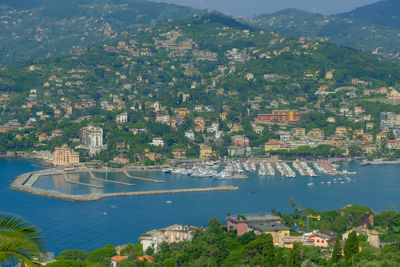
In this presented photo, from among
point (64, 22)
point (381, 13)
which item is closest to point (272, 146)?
point (64, 22)

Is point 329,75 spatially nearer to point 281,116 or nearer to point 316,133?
point 281,116

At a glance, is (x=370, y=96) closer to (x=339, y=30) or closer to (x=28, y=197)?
(x=28, y=197)

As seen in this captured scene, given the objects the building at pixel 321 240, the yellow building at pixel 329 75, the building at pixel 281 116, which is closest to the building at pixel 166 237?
the building at pixel 321 240

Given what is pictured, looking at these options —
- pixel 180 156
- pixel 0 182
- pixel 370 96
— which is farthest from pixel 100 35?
pixel 0 182

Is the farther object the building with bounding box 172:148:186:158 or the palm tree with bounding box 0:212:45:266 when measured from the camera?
the building with bounding box 172:148:186:158

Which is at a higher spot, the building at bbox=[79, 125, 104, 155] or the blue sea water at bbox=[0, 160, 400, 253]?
the building at bbox=[79, 125, 104, 155]

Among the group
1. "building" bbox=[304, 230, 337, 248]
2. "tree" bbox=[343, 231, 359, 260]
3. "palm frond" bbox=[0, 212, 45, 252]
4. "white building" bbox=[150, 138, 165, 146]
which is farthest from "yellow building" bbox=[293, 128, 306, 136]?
"palm frond" bbox=[0, 212, 45, 252]

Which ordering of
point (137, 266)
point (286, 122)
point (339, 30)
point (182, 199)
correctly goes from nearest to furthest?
point (137, 266)
point (182, 199)
point (286, 122)
point (339, 30)

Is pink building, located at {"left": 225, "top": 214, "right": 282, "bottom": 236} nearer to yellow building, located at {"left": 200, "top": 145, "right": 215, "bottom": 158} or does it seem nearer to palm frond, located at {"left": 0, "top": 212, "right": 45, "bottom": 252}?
palm frond, located at {"left": 0, "top": 212, "right": 45, "bottom": 252}
